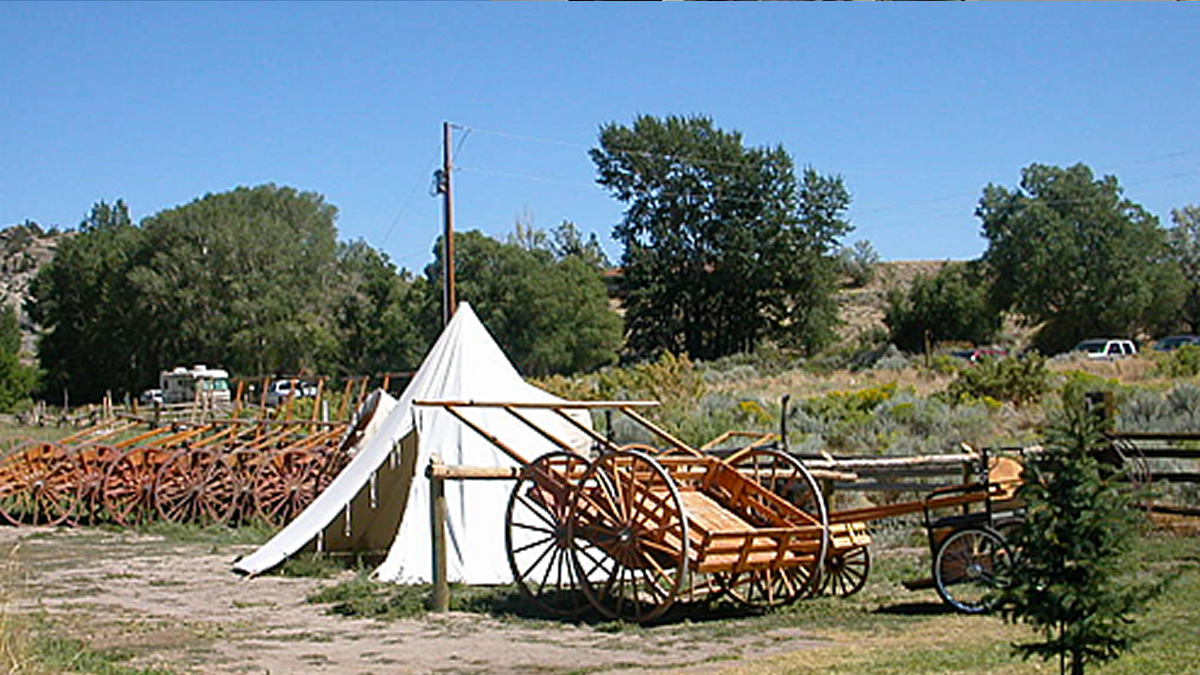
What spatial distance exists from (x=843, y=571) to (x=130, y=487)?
12311mm

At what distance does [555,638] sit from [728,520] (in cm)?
171

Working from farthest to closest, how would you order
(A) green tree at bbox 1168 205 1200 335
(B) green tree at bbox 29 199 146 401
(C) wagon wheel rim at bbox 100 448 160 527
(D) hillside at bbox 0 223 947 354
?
(D) hillside at bbox 0 223 947 354
(B) green tree at bbox 29 199 146 401
(A) green tree at bbox 1168 205 1200 335
(C) wagon wheel rim at bbox 100 448 160 527

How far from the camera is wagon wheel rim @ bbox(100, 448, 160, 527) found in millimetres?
19219

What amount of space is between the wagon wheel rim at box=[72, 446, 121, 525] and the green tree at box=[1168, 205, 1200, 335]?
2053 inches

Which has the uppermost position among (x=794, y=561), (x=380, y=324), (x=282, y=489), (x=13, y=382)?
(x=380, y=324)

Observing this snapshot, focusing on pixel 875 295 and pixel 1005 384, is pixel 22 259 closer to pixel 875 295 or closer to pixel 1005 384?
pixel 875 295

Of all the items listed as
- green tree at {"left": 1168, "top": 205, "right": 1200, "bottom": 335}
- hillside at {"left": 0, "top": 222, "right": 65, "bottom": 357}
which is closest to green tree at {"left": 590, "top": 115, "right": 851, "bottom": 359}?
green tree at {"left": 1168, "top": 205, "right": 1200, "bottom": 335}

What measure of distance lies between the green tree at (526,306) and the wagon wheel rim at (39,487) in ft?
113

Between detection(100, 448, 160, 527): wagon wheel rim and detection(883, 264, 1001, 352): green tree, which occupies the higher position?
detection(883, 264, 1001, 352): green tree

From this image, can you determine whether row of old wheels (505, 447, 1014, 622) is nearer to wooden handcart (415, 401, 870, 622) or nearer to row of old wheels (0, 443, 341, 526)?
wooden handcart (415, 401, 870, 622)

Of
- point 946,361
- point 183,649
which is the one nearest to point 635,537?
point 183,649

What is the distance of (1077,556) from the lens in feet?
18.5

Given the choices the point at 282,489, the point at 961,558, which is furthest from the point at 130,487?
the point at 961,558

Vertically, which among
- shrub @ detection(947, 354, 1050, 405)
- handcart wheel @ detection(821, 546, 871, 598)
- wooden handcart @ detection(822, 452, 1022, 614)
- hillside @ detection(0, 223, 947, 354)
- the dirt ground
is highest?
hillside @ detection(0, 223, 947, 354)
